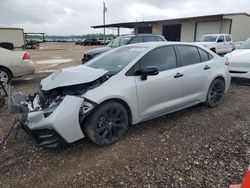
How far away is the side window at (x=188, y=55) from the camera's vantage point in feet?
14.8

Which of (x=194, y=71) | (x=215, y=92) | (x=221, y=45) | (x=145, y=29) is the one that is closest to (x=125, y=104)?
(x=194, y=71)

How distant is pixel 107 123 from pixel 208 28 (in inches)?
1029

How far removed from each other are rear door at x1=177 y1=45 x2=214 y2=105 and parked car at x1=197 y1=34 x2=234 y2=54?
478 inches

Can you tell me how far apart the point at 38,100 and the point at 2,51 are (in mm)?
5010

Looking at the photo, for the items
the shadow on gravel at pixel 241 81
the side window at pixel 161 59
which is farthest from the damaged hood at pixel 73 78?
the shadow on gravel at pixel 241 81

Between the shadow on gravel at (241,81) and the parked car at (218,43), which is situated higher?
the parked car at (218,43)

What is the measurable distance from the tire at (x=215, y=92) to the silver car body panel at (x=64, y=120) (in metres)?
3.09

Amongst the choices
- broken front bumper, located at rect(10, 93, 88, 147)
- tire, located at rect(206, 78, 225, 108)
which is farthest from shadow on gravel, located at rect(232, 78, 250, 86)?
broken front bumper, located at rect(10, 93, 88, 147)

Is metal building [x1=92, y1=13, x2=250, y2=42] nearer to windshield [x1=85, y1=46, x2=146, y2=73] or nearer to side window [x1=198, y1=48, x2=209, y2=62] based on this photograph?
side window [x1=198, y1=48, x2=209, y2=62]

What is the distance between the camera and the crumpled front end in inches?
117

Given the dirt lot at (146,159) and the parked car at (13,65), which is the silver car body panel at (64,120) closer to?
the dirt lot at (146,159)

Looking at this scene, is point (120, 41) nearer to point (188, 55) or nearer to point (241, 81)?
point (241, 81)

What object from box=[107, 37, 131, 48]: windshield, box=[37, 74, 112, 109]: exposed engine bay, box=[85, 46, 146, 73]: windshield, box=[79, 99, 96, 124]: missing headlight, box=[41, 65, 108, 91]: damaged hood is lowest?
box=[79, 99, 96, 124]: missing headlight

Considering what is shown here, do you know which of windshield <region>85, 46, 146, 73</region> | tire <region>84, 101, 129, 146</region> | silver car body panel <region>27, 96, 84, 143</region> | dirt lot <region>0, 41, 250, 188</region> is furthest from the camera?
windshield <region>85, 46, 146, 73</region>
